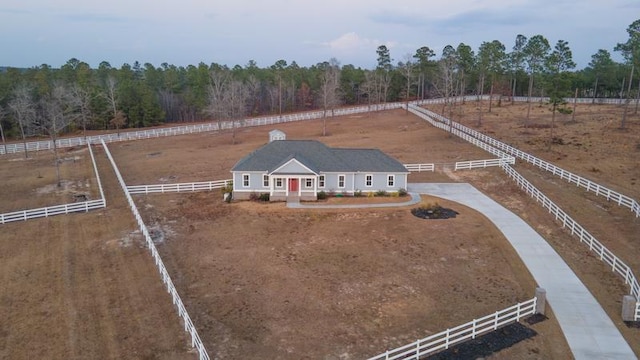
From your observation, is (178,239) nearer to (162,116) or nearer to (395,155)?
(395,155)

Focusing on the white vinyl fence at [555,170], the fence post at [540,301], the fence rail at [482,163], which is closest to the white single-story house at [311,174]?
the fence rail at [482,163]

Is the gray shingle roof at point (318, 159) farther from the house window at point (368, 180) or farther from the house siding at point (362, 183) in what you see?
the house window at point (368, 180)

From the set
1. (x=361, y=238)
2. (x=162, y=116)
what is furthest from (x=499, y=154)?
(x=162, y=116)

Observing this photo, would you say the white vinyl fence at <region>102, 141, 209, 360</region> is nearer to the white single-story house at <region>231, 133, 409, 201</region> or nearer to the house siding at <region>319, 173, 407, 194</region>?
the white single-story house at <region>231, 133, 409, 201</region>

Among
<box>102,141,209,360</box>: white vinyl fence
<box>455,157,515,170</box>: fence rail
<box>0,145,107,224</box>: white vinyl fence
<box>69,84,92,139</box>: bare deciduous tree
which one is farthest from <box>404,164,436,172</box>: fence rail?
<box>69,84,92,139</box>: bare deciduous tree

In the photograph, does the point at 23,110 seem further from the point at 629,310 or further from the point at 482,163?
the point at 629,310

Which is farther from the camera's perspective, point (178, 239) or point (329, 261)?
point (178, 239)

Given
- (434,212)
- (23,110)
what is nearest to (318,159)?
(434,212)
